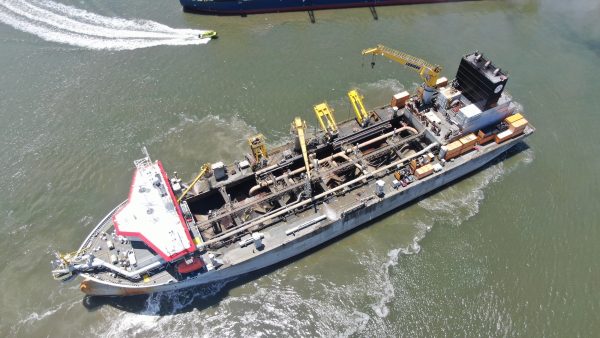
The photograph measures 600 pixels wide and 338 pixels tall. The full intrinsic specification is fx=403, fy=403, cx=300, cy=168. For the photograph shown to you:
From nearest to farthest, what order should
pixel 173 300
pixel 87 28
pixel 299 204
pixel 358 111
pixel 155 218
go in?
pixel 155 218 < pixel 173 300 < pixel 299 204 < pixel 358 111 < pixel 87 28

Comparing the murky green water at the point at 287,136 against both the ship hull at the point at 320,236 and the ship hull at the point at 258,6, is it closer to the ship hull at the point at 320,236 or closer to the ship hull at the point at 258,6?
the ship hull at the point at 320,236

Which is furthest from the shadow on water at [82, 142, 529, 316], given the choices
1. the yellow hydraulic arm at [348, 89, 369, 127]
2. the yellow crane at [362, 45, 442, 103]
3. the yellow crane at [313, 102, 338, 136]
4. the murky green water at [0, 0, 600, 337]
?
the yellow crane at [362, 45, 442, 103]

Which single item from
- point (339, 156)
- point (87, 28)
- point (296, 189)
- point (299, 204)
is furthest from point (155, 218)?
point (87, 28)

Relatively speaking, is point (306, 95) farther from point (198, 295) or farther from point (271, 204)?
point (198, 295)

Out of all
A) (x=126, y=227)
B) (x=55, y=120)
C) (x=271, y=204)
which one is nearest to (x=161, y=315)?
(x=126, y=227)

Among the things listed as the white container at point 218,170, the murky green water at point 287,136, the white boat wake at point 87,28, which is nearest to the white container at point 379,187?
the murky green water at point 287,136

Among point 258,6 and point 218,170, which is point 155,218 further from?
point 258,6

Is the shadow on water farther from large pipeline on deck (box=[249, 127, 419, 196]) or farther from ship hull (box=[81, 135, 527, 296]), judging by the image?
large pipeline on deck (box=[249, 127, 419, 196])
